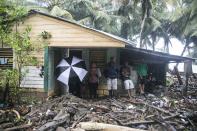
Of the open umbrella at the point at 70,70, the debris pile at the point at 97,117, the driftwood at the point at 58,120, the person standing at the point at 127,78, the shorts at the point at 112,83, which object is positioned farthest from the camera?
the person standing at the point at 127,78

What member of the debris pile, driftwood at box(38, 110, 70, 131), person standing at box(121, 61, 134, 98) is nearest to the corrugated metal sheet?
the debris pile

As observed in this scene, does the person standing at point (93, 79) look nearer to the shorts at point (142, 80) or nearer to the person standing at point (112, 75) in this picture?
the person standing at point (112, 75)

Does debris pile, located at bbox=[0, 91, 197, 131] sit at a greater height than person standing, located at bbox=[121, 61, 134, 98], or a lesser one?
lesser

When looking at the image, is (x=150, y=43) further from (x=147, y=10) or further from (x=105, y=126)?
(x=105, y=126)

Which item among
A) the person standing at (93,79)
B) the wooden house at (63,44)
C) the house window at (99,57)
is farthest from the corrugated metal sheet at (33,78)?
the house window at (99,57)

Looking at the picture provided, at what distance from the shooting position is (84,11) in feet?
99.9

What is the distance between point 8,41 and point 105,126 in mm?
5151

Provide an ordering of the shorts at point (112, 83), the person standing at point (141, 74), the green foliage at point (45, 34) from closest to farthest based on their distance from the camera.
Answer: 1. the green foliage at point (45, 34)
2. the shorts at point (112, 83)
3. the person standing at point (141, 74)

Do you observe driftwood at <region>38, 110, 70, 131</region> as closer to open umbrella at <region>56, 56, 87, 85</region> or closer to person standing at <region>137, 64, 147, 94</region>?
open umbrella at <region>56, 56, 87, 85</region>

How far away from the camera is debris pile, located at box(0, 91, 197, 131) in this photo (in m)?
9.91

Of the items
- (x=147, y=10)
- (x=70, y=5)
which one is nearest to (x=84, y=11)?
(x=70, y=5)

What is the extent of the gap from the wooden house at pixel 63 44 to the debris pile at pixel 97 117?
1.94 metres

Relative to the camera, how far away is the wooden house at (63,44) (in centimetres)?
1259

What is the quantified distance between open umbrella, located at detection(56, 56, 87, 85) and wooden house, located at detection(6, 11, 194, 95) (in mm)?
624
